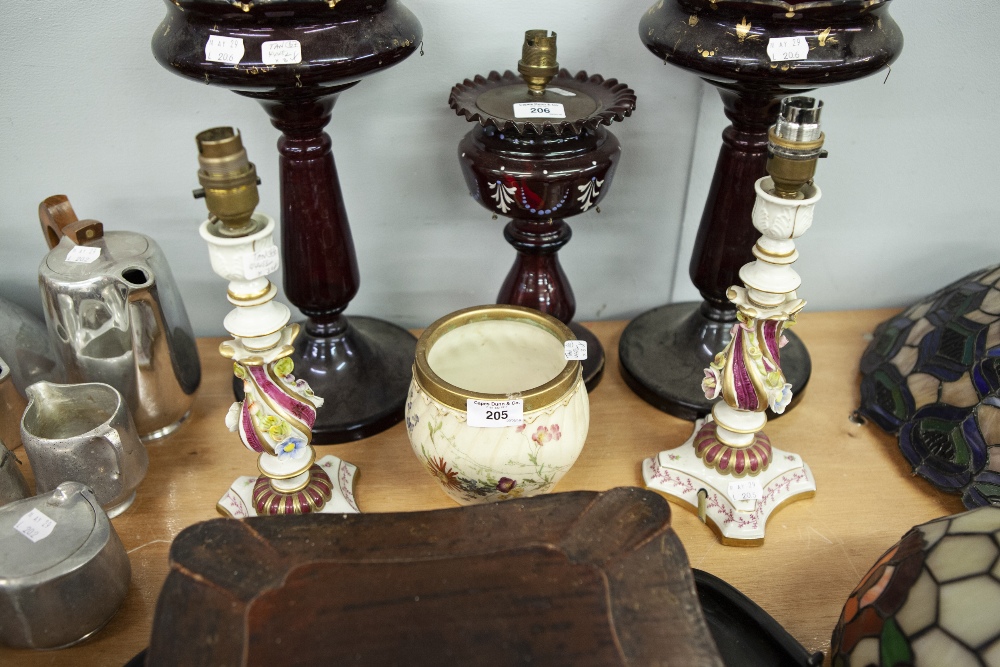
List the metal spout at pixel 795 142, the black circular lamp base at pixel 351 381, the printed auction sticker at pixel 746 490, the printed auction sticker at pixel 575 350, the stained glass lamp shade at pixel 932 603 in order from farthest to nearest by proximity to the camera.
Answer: the black circular lamp base at pixel 351 381 → the printed auction sticker at pixel 746 490 → the printed auction sticker at pixel 575 350 → the metal spout at pixel 795 142 → the stained glass lamp shade at pixel 932 603

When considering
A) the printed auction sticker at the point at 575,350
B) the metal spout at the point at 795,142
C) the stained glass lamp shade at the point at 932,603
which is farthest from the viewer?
the printed auction sticker at the point at 575,350

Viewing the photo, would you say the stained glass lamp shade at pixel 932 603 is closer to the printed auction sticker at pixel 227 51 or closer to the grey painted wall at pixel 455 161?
the grey painted wall at pixel 455 161

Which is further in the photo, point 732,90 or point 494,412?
point 732,90

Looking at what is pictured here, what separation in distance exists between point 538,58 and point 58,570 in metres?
0.77

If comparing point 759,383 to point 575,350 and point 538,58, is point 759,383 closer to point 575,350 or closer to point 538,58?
point 575,350

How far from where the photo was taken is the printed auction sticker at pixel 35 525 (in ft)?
2.62

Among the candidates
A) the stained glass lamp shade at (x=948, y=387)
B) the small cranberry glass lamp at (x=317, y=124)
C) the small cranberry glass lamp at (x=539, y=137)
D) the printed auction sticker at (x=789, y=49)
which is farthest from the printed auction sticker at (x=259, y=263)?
the stained glass lamp shade at (x=948, y=387)

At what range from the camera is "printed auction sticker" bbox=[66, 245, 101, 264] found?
985 mm

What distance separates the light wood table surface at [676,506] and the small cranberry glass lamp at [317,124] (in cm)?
9

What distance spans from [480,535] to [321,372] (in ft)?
1.54

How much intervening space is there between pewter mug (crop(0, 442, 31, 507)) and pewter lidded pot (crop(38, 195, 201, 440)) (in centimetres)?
15

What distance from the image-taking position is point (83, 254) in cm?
99

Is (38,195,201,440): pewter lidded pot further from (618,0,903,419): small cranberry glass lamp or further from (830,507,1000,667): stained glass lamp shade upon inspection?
(830,507,1000,667): stained glass lamp shade

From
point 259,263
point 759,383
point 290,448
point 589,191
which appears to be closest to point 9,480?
point 290,448
